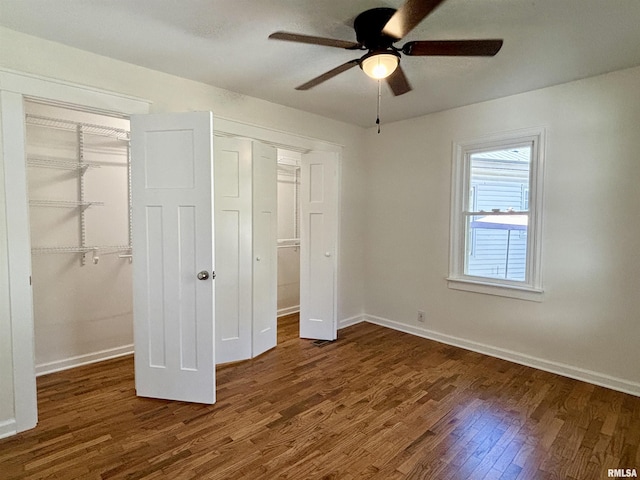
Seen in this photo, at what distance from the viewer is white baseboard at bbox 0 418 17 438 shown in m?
2.11

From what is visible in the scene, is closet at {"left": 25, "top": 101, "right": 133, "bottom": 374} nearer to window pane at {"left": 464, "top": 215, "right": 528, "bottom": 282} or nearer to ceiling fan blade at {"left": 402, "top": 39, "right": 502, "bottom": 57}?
ceiling fan blade at {"left": 402, "top": 39, "right": 502, "bottom": 57}

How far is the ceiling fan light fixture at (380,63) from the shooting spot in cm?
189

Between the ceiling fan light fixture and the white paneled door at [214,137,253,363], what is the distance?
1568mm

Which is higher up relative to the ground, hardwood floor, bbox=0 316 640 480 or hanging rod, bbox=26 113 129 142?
hanging rod, bbox=26 113 129 142

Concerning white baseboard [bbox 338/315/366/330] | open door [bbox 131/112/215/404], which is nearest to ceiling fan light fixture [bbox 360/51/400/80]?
open door [bbox 131/112/215/404]

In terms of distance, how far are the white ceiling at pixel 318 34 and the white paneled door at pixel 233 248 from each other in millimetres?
667

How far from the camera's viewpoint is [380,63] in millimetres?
1917

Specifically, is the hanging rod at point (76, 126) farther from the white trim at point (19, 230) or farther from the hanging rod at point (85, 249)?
the hanging rod at point (85, 249)

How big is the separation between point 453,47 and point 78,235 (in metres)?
3.42

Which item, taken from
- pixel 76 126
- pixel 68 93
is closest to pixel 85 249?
pixel 76 126

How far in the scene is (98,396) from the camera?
8.50ft

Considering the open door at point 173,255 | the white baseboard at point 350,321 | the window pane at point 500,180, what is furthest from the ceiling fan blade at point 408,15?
the white baseboard at point 350,321

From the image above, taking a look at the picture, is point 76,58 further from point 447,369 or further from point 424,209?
point 447,369

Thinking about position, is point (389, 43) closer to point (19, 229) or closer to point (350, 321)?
point (19, 229)
